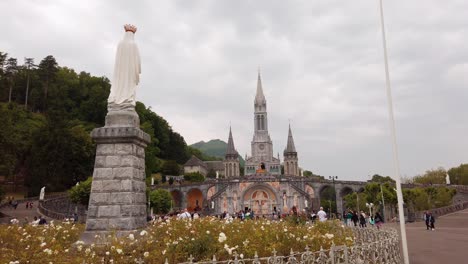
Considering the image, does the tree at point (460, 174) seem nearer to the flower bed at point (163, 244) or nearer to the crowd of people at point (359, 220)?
the crowd of people at point (359, 220)

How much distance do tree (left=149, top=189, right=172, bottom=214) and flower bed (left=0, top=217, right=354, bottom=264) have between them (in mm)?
28251

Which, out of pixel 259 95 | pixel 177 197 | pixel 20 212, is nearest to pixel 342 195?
pixel 177 197

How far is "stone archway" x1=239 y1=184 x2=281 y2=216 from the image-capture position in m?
52.6

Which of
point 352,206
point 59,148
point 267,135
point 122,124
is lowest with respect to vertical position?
point 352,206

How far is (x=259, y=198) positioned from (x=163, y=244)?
156 feet

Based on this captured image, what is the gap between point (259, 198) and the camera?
175ft

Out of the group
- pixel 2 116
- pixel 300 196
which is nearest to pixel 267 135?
pixel 300 196

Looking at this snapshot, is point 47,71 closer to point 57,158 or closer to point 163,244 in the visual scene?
point 57,158

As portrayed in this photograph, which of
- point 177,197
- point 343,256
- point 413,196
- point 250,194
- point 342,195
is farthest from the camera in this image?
point 342,195

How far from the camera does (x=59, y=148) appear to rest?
1563 inches

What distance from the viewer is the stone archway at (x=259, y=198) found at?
2071 inches

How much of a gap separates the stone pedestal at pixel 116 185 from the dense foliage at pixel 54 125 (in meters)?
26.1

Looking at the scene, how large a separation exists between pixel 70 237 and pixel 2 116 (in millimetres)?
27006

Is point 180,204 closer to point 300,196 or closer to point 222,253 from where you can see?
point 300,196
